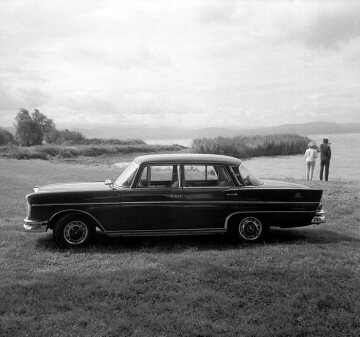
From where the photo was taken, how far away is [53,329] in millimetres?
5121

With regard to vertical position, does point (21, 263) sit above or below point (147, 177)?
below

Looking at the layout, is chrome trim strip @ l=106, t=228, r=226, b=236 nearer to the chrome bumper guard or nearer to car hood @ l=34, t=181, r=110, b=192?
car hood @ l=34, t=181, r=110, b=192

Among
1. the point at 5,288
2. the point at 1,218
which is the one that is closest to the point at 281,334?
the point at 5,288

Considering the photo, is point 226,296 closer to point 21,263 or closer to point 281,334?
point 281,334

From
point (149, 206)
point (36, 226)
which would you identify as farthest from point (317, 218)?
point (36, 226)

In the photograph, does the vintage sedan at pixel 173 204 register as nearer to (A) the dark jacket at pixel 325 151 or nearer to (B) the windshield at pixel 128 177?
(B) the windshield at pixel 128 177

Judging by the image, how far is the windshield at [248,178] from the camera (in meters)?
9.23

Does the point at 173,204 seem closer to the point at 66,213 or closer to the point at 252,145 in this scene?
the point at 66,213

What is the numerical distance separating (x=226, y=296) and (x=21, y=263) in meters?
3.63

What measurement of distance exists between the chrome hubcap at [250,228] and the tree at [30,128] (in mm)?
93982

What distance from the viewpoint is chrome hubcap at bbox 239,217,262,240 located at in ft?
29.9

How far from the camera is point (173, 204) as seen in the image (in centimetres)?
892

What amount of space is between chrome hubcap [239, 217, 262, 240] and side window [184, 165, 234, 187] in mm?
797

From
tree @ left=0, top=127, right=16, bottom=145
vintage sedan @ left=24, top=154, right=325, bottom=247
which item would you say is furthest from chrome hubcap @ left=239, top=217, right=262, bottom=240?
tree @ left=0, top=127, right=16, bottom=145
